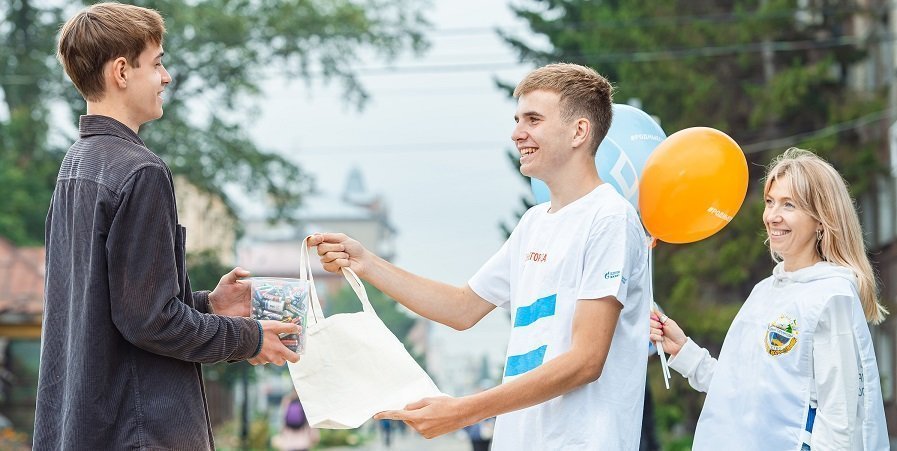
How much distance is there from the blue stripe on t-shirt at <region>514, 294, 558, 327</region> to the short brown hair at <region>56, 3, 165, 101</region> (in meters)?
1.42

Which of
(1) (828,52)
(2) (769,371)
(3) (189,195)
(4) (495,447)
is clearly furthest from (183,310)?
(3) (189,195)

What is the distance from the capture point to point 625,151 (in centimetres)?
572

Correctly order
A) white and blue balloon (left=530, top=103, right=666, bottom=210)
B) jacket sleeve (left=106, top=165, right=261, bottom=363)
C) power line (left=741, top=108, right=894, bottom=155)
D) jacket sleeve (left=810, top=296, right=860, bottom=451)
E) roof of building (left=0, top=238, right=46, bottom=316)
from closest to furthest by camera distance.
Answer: jacket sleeve (left=106, top=165, right=261, bottom=363), jacket sleeve (left=810, top=296, right=860, bottom=451), white and blue balloon (left=530, top=103, right=666, bottom=210), power line (left=741, top=108, right=894, bottom=155), roof of building (left=0, top=238, right=46, bottom=316)

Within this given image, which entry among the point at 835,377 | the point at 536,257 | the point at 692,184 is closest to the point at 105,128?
the point at 536,257

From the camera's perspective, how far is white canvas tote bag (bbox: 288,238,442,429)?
3.83 metres

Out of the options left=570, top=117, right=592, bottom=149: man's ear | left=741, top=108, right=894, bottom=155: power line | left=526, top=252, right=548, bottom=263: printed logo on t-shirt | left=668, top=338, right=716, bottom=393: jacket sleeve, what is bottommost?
left=668, top=338, right=716, bottom=393: jacket sleeve

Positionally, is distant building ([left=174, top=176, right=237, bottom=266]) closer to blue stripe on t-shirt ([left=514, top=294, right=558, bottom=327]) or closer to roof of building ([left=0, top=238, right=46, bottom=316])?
roof of building ([left=0, top=238, right=46, bottom=316])

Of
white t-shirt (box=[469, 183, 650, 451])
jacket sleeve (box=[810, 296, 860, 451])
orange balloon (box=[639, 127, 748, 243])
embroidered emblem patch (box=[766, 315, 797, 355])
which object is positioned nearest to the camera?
white t-shirt (box=[469, 183, 650, 451])

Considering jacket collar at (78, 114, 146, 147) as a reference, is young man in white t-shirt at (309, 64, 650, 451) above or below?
below

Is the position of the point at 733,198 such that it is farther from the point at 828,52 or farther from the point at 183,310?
the point at 828,52

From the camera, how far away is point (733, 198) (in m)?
5.06

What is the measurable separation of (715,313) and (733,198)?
18274mm

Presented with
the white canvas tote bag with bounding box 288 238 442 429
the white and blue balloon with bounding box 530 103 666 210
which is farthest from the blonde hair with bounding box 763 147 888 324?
the white canvas tote bag with bounding box 288 238 442 429

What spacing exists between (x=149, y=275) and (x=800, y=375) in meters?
2.28
